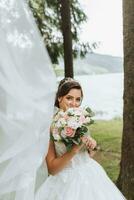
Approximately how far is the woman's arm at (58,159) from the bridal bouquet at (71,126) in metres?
0.04

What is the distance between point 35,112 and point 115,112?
2284cm

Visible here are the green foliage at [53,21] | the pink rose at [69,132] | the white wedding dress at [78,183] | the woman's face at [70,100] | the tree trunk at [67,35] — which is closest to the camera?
the pink rose at [69,132]

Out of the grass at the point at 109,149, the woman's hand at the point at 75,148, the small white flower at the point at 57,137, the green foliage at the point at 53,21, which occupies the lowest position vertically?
the grass at the point at 109,149

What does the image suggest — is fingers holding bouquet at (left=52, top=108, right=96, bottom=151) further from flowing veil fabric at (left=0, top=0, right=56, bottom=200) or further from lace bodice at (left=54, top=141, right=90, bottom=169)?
flowing veil fabric at (left=0, top=0, right=56, bottom=200)

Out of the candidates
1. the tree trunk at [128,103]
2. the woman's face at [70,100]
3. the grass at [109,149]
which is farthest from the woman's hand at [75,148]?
the grass at [109,149]

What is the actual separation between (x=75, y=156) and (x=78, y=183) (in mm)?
217

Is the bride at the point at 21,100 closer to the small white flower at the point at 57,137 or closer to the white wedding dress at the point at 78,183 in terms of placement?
the small white flower at the point at 57,137

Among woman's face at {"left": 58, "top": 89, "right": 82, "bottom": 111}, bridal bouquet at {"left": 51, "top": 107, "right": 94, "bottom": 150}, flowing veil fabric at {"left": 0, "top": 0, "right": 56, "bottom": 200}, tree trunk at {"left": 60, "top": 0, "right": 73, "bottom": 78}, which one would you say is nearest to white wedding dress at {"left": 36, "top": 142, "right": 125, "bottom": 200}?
bridal bouquet at {"left": 51, "top": 107, "right": 94, "bottom": 150}

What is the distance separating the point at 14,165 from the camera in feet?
10.1

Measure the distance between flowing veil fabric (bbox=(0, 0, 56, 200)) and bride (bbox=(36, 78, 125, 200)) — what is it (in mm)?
451

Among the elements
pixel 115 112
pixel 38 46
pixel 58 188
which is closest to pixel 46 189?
pixel 58 188

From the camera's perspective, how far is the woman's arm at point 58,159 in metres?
3.59

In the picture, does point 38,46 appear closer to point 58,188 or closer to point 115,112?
point 58,188

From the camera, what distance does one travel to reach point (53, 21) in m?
18.3
